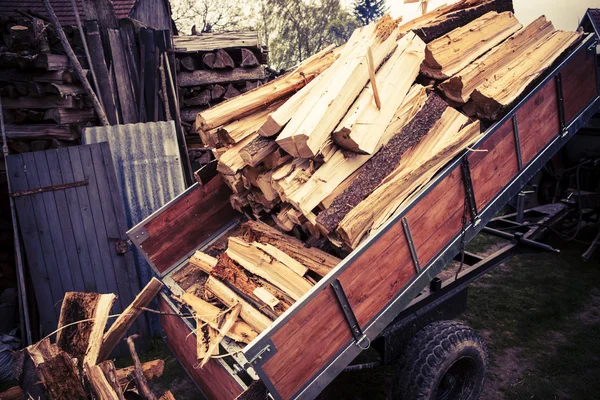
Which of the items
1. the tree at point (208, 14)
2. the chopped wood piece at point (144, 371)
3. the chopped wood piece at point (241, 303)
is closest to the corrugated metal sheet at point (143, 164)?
the chopped wood piece at point (241, 303)

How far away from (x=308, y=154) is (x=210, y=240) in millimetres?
1681

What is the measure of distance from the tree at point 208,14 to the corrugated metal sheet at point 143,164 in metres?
20.8

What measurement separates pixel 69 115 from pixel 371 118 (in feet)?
13.4

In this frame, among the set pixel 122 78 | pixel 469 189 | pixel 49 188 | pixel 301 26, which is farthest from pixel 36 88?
pixel 301 26

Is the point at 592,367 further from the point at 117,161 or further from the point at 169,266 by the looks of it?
the point at 117,161

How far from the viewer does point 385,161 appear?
297 cm

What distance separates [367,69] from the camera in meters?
3.19

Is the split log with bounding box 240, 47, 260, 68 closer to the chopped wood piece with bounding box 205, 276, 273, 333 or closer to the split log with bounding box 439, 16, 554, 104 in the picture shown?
the split log with bounding box 439, 16, 554, 104

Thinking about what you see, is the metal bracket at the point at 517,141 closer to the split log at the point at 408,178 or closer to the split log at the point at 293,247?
the split log at the point at 408,178

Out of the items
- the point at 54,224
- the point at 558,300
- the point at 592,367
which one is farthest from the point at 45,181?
the point at 558,300

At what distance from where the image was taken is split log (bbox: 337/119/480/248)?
2.67 meters

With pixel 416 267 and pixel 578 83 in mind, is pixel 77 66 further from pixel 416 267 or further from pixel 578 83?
pixel 578 83

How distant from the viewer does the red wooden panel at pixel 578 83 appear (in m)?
3.51

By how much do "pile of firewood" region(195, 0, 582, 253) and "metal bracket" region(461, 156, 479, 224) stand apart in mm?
122
